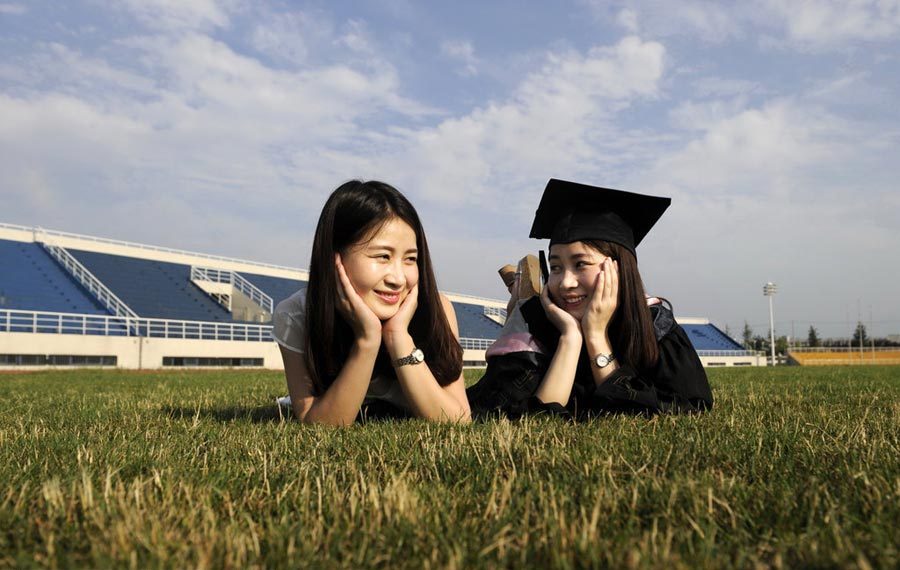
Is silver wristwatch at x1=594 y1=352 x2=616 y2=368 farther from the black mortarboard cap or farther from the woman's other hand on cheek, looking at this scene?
the woman's other hand on cheek

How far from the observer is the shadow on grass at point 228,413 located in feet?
15.3

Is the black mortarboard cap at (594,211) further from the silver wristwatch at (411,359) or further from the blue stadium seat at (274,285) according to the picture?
the blue stadium seat at (274,285)

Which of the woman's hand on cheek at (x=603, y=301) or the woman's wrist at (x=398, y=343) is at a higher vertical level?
the woman's hand on cheek at (x=603, y=301)

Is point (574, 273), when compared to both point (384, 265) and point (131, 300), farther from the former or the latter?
point (131, 300)

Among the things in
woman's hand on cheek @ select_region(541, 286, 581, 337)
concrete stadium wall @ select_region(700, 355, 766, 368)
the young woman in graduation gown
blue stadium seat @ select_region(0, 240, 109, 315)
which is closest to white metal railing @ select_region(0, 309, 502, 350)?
blue stadium seat @ select_region(0, 240, 109, 315)

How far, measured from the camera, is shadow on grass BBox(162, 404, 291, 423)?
467 cm

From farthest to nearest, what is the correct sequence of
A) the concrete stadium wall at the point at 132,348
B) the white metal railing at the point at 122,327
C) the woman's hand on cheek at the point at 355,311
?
the white metal railing at the point at 122,327
the concrete stadium wall at the point at 132,348
the woman's hand on cheek at the point at 355,311

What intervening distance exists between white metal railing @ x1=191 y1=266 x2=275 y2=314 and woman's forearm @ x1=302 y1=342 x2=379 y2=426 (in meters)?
36.0

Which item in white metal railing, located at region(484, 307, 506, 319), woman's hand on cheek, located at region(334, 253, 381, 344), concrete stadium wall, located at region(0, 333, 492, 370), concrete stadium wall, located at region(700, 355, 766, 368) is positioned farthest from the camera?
white metal railing, located at region(484, 307, 506, 319)

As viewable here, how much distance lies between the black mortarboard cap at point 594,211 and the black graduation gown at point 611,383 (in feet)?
1.88

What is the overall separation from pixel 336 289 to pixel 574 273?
142cm

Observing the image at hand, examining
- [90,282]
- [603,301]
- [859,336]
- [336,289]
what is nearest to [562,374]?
[603,301]

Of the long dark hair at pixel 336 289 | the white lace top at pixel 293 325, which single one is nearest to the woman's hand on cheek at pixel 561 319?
the long dark hair at pixel 336 289

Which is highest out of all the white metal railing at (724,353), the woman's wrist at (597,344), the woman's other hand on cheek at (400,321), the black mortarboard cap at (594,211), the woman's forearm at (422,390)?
the black mortarboard cap at (594,211)
